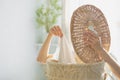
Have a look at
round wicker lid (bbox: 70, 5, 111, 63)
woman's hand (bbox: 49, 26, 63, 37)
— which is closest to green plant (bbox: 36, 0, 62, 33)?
woman's hand (bbox: 49, 26, 63, 37)

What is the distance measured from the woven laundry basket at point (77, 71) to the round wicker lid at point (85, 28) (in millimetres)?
68

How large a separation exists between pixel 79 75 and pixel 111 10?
1.29 metres

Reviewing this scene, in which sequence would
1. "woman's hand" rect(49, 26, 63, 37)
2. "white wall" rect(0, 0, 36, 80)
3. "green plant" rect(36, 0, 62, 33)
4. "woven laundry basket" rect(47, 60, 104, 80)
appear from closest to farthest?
"woven laundry basket" rect(47, 60, 104, 80)
"woman's hand" rect(49, 26, 63, 37)
"white wall" rect(0, 0, 36, 80)
"green plant" rect(36, 0, 62, 33)

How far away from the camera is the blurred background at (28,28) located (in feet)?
4.95

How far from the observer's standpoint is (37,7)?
6.38ft

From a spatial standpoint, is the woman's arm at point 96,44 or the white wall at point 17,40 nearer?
the woman's arm at point 96,44

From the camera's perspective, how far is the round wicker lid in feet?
3.07

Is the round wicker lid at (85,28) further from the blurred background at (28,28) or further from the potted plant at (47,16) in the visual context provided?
the potted plant at (47,16)

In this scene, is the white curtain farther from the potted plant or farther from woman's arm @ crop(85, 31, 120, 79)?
woman's arm @ crop(85, 31, 120, 79)

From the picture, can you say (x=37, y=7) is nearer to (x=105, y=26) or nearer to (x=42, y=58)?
(x=42, y=58)

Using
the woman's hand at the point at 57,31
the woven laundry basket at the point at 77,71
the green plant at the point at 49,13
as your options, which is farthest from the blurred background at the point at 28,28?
the woven laundry basket at the point at 77,71

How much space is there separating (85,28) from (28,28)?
94 centimetres

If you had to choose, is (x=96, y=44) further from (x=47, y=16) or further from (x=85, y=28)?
(x=47, y=16)

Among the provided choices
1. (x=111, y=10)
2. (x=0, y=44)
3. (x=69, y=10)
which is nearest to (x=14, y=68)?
(x=0, y=44)
